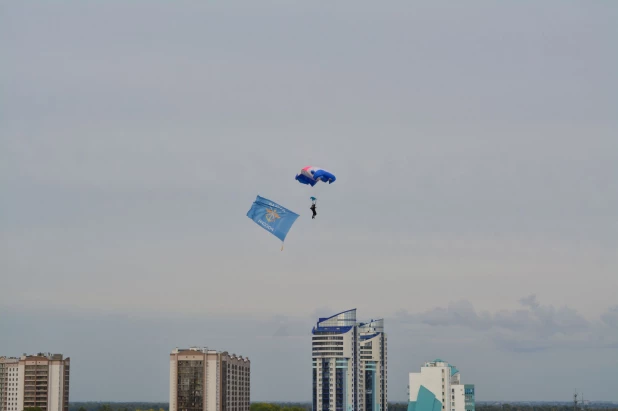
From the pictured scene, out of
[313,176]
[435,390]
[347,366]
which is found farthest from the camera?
[347,366]

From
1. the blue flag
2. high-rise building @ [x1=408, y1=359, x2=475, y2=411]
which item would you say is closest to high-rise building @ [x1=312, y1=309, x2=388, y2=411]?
high-rise building @ [x1=408, y1=359, x2=475, y2=411]

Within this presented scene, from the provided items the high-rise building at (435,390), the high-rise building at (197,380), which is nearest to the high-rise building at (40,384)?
the high-rise building at (197,380)

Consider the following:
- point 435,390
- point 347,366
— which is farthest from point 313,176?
point 347,366

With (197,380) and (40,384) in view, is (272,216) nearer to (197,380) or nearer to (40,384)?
(197,380)

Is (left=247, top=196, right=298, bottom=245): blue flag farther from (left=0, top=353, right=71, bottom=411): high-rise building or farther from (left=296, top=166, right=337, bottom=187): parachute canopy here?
(left=0, top=353, right=71, bottom=411): high-rise building

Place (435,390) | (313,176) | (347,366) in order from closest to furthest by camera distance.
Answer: (313,176) < (435,390) < (347,366)
